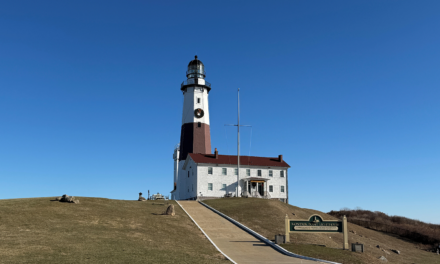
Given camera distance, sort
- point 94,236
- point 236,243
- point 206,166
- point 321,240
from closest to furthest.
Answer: point 94,236 < point 236,243 < point 321,240 < point 206,166

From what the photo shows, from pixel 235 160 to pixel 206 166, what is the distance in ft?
16.6

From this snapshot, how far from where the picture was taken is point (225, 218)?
112 ft

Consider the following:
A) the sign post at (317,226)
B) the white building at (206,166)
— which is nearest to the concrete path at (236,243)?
the sign post at (317,226)

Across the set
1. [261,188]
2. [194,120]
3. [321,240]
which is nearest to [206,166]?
[261,188]

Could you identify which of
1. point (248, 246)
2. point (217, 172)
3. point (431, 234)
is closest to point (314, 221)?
point (248, 246)

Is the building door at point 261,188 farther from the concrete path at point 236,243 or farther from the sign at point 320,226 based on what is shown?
the sign at point 320,226

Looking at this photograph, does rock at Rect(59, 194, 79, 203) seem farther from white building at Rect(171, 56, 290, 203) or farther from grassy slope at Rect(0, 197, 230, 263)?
white building at Rect(171, 56, 290, 203)

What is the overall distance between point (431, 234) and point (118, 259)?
40235 millimetres

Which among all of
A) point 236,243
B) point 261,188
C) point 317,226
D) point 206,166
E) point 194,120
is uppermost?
point 194,120

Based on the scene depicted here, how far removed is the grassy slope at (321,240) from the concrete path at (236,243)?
4.92 feet

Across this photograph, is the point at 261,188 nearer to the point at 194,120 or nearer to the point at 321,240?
the point at 194,120

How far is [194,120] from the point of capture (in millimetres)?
62438

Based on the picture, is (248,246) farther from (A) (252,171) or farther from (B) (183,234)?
(A) (252,171)

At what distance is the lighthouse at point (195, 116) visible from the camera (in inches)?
2440
